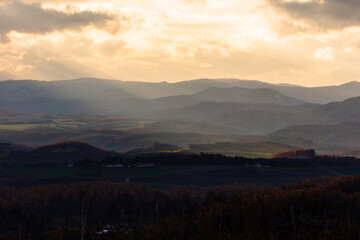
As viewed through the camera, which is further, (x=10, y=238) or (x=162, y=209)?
(x=162, y=209)

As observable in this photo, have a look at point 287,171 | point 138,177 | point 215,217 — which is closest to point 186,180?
point 138,177

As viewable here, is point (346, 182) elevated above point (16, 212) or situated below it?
above

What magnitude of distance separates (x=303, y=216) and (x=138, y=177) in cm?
10762

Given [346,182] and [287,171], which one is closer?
[346,182]

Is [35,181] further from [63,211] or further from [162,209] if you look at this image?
[162,209]

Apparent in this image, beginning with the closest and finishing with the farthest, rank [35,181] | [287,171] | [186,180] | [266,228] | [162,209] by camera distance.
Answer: [266,228] → [162,209] → [35,181] → [186,180] → [287,171]

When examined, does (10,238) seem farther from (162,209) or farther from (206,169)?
(206,169)

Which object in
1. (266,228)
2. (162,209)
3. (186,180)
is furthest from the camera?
(186,180)

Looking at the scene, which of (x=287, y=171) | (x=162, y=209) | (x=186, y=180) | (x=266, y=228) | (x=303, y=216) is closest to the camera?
(x=266, y=228)

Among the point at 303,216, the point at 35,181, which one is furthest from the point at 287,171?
the point at 303,216

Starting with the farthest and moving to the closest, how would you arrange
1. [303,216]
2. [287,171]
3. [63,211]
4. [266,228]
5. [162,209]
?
[287,171]
[63,211]
[162,209]
[303,216]
[266,228]

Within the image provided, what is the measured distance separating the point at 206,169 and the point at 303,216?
117840 mm

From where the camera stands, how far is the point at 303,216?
79875mm

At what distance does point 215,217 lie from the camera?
8094cm
